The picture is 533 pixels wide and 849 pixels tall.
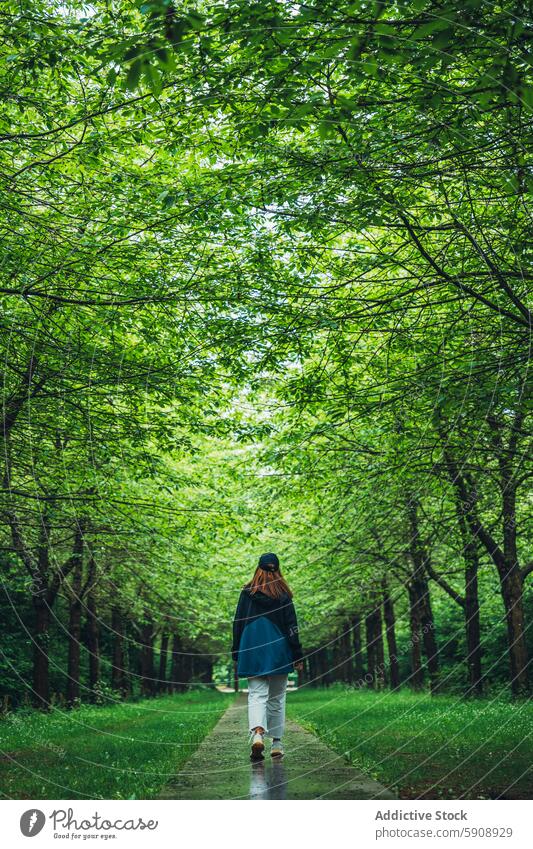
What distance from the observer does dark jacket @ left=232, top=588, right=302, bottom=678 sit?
23.4 feet

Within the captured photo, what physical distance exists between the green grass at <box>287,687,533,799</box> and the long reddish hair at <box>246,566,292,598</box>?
171cm

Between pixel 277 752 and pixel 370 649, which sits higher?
pixel 370 649

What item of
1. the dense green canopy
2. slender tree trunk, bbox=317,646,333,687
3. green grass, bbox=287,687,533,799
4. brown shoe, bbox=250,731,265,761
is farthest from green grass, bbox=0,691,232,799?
slender tree trunk, bbox=317,646,333,687

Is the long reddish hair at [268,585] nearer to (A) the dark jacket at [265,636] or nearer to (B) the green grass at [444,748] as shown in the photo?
(A) the dark jacket at [265,636]

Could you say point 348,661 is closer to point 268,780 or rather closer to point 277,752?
point 277,752

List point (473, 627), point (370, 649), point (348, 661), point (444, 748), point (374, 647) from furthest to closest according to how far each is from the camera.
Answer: point (348, 661) < point (370, 649) < point (374, 647) < point (473, 627) < point (444, 748)

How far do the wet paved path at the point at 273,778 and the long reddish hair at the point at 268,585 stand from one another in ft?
5.00

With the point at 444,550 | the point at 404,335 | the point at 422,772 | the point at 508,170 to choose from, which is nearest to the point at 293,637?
the point at 422,772

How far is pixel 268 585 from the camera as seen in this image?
729 cm

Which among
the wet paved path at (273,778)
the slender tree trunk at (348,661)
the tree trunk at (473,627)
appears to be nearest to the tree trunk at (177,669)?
the slender tree trunk at (348,661)

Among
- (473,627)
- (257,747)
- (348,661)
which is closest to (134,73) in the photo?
(257,747)

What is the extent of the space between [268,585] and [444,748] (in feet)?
9.27

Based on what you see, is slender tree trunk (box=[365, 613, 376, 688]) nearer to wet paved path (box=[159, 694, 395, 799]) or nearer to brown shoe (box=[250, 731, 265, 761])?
wet paved path (box=[159, 694, 395, 799])

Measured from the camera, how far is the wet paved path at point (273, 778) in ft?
17.6
